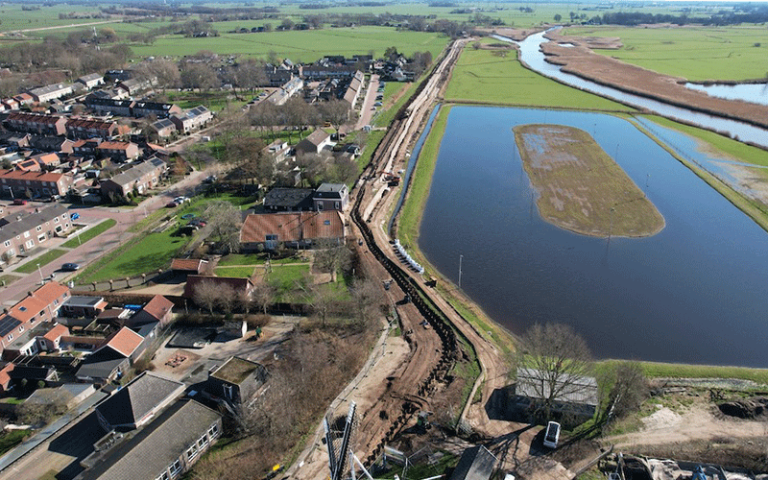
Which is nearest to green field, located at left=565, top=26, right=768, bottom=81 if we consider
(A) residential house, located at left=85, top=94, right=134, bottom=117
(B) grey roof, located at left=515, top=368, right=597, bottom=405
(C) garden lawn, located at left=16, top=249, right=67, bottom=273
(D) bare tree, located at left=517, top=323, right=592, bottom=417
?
→ (D) bare tree, located at left=517, top=323, right=592, bottom=417

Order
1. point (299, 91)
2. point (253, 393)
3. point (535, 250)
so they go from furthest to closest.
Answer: point (299, 91)
point (535, 250)
point (253, 393)

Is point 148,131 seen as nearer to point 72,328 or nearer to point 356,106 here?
point 356,106

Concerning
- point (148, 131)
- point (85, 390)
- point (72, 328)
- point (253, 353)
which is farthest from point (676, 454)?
point (148, 131)

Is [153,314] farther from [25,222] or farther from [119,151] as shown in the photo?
[119,151]

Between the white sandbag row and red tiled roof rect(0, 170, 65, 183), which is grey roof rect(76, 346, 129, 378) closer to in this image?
the white sandbag row

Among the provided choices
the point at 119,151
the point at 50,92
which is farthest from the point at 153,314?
the point at 50,92

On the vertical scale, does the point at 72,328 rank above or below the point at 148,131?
below
